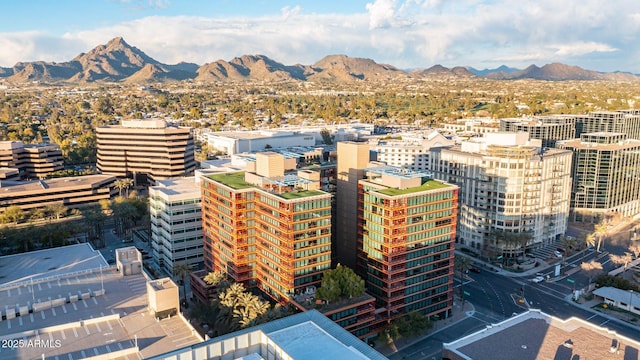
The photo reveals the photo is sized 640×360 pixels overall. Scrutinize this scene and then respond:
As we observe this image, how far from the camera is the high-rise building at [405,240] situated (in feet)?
307

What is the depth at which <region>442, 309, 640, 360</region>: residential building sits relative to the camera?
7206cm

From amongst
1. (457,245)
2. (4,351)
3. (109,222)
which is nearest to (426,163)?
(457,245)

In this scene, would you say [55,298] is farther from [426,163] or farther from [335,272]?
[426,163]

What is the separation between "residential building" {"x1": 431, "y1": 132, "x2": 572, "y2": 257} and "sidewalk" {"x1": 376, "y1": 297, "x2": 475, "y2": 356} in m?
31.9

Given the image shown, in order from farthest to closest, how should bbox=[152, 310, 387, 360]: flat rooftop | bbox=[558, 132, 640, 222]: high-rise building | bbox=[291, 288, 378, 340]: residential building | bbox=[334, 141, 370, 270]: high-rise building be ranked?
bbox=[558, 132, 640, 222]: high-rise building
bbox=[334, 141, 370, 270]: high-rise building
bbox=[291, 288, 378, 340]: residential building
bbox=[152, 310, 387, 360]: flat rooftop

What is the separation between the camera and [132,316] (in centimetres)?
8438

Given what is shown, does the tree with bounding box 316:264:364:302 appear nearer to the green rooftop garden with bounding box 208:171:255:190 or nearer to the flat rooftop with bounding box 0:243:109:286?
the green rooftop garden with bounding box 208:171:255:190

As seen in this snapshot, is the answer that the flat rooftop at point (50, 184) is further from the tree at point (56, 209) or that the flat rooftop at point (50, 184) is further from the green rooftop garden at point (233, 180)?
the green rooftop garden at point (233, 180)

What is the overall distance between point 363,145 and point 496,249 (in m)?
55.4

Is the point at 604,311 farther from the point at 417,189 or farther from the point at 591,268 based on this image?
the point at 417,189

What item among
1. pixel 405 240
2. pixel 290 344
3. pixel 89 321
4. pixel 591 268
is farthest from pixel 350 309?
pixel 591 268

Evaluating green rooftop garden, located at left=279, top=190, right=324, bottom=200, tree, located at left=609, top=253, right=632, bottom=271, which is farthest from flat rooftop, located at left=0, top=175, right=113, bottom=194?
tree, located at left=609, top=253, right=632, bottom=271

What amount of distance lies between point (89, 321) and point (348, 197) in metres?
52.3

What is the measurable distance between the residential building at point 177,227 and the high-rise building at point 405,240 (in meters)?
46.7
